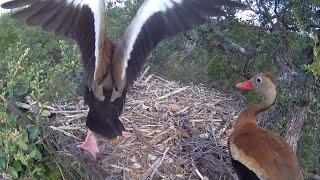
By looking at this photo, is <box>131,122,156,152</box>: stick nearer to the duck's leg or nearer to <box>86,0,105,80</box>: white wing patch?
the duck's leg

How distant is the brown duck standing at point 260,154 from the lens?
162 inches

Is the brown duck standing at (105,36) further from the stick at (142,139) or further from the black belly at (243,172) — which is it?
the black belly at (243,172)

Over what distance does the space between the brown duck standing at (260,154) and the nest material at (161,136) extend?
0.34 meters

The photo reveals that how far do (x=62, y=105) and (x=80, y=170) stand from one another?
0.95 meters

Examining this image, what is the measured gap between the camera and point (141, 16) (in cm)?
425

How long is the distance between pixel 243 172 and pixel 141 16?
123cm

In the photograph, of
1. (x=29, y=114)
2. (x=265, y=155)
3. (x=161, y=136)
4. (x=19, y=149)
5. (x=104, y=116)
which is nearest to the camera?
(x=19, y=149)

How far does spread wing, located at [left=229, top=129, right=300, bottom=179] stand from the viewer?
4.10 m

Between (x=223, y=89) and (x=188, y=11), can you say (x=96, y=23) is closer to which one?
(x=188, y=11)

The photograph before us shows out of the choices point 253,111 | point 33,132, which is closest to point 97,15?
point 33,132

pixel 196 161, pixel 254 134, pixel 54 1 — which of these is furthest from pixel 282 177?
pixel 54 1

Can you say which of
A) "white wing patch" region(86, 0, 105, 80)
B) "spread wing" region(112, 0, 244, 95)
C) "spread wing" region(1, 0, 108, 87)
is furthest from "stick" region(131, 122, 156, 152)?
"white wing patch" region(86, 0, 105, 80)

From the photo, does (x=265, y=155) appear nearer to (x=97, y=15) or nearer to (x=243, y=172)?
(x=243, y=172)

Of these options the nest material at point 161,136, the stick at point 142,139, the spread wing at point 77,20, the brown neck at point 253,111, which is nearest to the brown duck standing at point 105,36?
the spread wing at point 77,20
